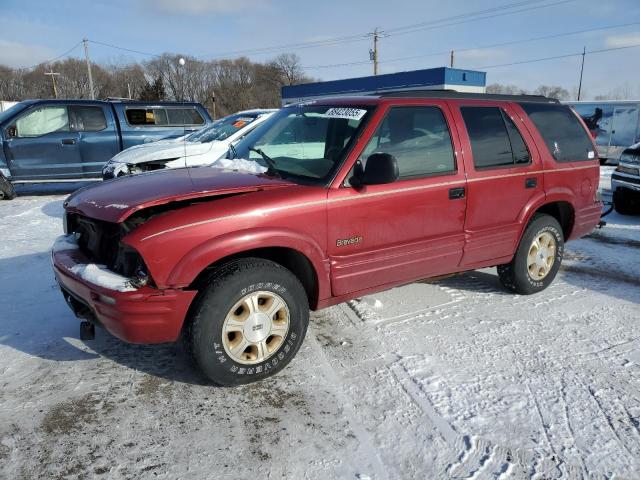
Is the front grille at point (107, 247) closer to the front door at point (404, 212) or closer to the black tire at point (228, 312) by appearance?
the black tire at point (228, 312)

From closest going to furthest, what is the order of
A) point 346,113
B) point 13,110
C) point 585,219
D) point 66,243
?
point 66,243
point 346,113
point 585,219
point 13,110

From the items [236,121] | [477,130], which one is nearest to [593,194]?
[477,130]

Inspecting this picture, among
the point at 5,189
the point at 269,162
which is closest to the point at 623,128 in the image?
the point at 269,162

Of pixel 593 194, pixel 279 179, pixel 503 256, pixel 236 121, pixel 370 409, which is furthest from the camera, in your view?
pixel 236 121

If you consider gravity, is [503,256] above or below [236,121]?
below

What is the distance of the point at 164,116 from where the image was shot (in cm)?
1104

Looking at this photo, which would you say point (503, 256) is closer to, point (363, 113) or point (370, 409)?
point (363, 113)

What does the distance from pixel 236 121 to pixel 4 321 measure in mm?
6154

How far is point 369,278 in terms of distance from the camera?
3547 millimetres

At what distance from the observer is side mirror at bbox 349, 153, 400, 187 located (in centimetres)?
320

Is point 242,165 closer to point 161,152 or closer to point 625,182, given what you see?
point 161,152

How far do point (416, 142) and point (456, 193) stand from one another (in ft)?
1.71

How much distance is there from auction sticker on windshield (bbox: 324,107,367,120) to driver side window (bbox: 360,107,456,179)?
0.18m

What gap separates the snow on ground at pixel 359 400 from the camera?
97.5 inches
